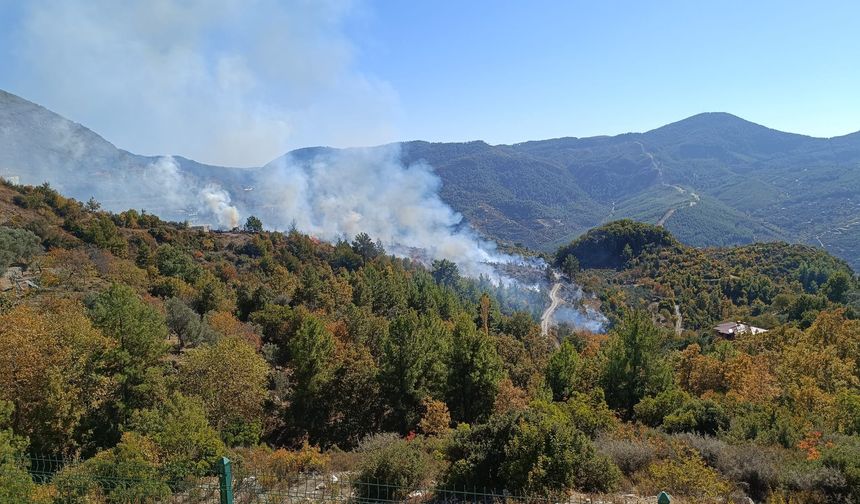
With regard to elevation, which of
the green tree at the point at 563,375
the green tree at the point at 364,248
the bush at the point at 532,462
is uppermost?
the green tree at the point at 364,248

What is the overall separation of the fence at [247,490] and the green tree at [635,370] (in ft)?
54.9

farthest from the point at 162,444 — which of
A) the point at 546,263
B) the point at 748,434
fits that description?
the point at 546,263

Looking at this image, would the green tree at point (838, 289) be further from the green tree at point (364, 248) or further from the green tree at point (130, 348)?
the green tree at point (130, 348)

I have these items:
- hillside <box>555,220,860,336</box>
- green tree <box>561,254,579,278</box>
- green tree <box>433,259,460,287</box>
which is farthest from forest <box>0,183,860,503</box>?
green tree <box>561,254,579,278</box>

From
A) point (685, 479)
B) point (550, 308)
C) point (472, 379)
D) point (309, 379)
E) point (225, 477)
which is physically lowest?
point (550, 308)

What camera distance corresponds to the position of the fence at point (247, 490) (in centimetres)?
934

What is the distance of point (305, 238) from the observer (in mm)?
79312

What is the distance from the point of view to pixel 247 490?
10438 mm

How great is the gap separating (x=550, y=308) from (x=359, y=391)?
6440cm

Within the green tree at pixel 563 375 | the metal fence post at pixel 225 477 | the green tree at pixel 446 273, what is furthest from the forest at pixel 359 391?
the green tree at pixel 446 273

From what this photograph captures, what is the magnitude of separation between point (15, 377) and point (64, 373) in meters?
1.63

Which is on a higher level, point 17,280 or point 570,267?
point 17,280

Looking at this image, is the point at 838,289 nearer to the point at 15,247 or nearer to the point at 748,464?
the point at 748,464

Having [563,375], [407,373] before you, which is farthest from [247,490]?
[563,375]
